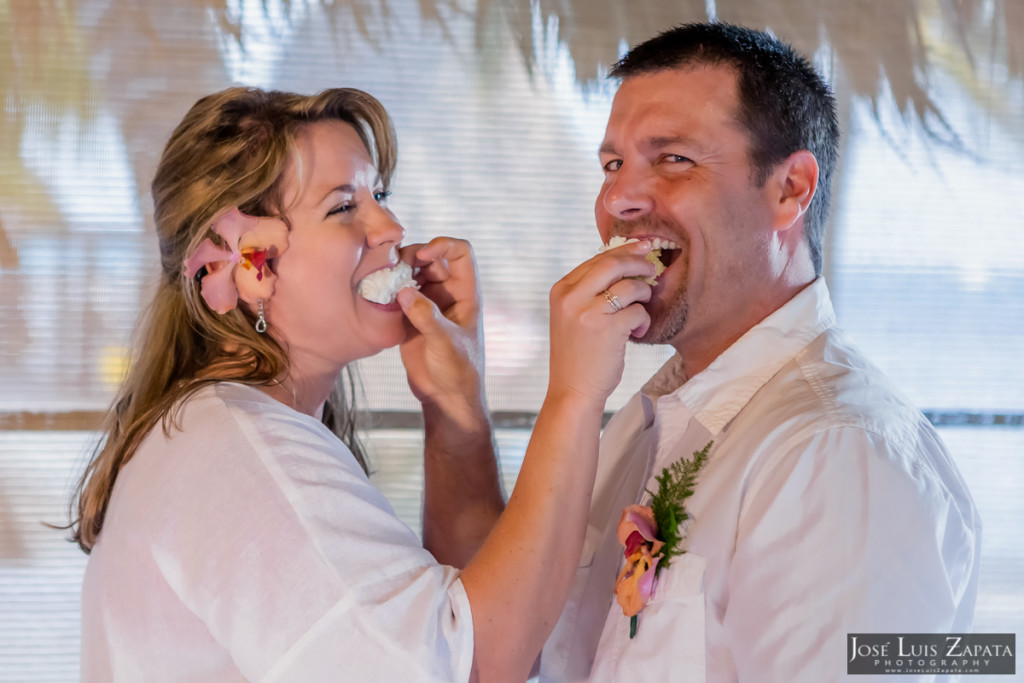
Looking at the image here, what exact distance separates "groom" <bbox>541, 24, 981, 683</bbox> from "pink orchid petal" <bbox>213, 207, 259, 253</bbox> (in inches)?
25.8

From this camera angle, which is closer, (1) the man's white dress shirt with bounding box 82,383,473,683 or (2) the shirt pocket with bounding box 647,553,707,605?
(1) the man's white dress shirt with bounding box 82,383,473,683

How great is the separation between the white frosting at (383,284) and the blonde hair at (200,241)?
0.63 feet

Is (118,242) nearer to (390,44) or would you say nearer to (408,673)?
(390,44)

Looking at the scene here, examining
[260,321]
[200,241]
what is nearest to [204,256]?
[200,241]

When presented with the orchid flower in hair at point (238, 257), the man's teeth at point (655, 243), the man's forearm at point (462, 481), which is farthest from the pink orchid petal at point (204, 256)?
the man's teeth at point (655, 243)

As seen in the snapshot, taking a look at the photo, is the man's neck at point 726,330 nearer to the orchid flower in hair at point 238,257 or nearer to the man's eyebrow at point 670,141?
the man's eyebrow at point 670,141

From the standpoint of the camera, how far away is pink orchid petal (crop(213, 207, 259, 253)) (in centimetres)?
151

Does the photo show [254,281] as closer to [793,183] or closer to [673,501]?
[673,501]

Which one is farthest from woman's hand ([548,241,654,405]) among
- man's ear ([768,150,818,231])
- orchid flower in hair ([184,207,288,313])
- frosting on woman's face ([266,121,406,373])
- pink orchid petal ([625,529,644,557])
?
orchid flower in hair ([184,207,288,313])

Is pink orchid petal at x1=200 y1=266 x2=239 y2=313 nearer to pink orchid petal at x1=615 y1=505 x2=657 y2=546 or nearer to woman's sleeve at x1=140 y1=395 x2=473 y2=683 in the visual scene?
woman's sleeve at x1=140 y1=395 x2=473 y2=683

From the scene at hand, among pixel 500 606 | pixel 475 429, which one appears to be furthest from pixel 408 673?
pixel 475 429

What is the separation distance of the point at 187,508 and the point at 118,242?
1.25 metres

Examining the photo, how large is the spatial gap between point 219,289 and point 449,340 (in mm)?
456

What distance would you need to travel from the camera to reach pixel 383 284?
163cm
